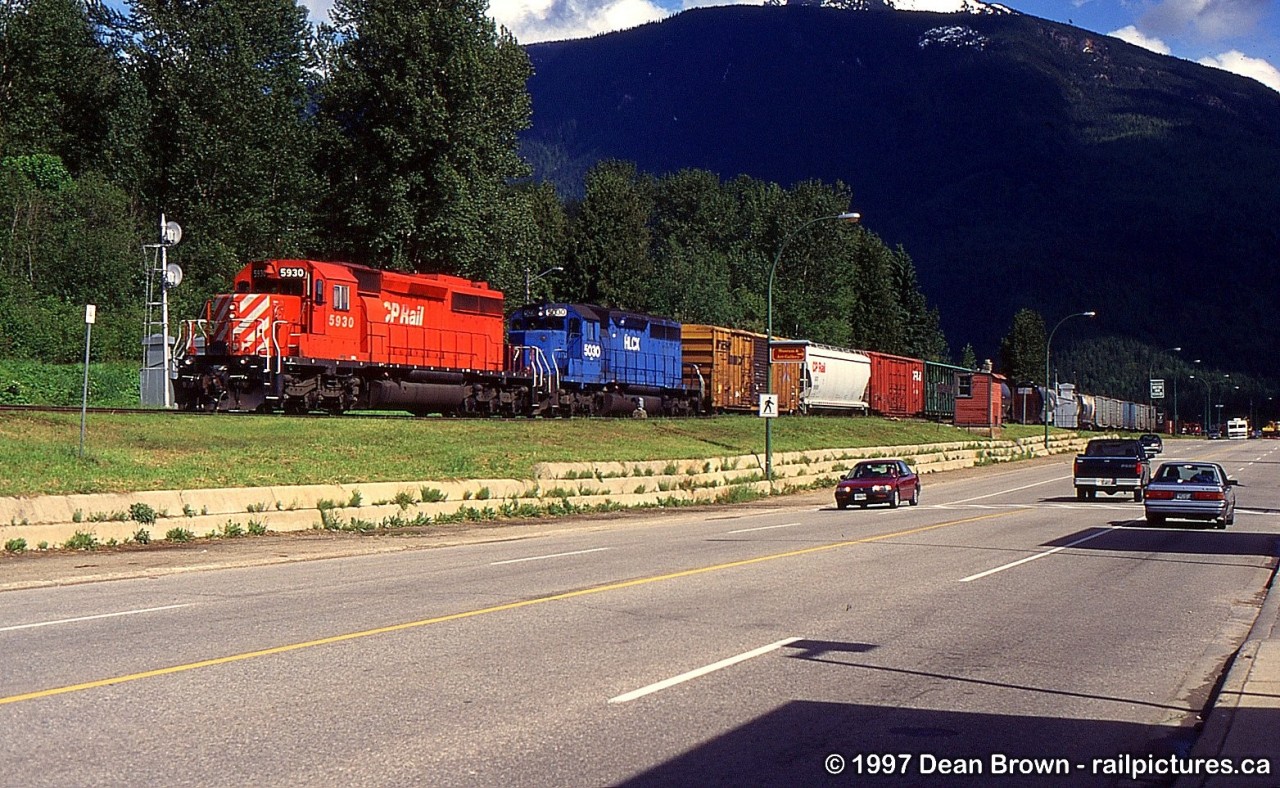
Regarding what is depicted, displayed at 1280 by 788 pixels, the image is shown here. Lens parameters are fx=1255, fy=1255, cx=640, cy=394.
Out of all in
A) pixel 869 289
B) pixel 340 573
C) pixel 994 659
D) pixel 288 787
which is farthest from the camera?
pixel 869 289

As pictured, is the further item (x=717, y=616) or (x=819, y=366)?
(x=819, y=366)

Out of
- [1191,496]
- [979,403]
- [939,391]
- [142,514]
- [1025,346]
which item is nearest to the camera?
[142,514]

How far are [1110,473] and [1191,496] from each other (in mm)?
13079

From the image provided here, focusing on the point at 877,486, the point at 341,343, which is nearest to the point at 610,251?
the point at 341,343

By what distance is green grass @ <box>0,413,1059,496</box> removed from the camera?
909 inches

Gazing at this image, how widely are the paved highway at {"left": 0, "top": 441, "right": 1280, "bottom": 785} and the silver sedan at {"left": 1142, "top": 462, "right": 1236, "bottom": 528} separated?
30.7 feet

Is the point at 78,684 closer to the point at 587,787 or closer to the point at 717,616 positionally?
the point at 587,787

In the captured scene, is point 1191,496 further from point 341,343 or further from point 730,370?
point 730,370

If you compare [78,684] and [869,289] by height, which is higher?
[869,289]

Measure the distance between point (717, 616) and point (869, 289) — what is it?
125 meters

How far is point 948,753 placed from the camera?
26.3 feet

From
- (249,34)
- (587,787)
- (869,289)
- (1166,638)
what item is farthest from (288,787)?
(869,289)

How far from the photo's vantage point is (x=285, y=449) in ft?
93.2

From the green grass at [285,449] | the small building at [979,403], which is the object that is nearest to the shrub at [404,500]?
the green grass at [285,449]
